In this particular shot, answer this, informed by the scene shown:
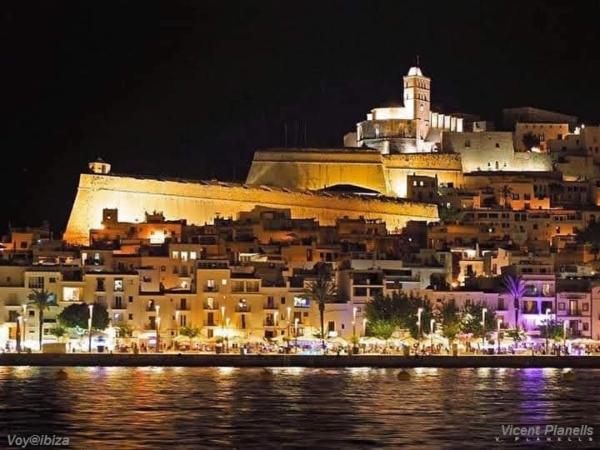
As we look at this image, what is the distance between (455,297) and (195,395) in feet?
64.5

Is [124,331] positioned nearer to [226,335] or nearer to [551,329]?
[226,335]

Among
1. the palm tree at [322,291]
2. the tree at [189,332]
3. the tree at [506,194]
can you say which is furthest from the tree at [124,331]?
the tree at [506,194]

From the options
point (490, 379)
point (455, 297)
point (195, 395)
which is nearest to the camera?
point (195, 395)

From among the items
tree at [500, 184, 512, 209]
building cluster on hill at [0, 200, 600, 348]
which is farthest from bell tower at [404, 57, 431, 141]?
building cluster on hill at [0, 200, 600, 348]

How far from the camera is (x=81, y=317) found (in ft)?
216

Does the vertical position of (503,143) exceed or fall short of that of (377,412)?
it exceeds it

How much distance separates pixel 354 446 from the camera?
41875 mm

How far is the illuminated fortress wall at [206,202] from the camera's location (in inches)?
3425

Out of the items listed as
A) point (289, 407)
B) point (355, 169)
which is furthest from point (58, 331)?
point (355, 169)

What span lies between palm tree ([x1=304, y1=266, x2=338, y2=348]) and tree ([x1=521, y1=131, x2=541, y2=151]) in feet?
96.8

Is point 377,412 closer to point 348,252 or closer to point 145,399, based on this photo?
point 145,399

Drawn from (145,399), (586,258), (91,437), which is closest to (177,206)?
(586,258)

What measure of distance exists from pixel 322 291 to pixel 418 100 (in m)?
30.8

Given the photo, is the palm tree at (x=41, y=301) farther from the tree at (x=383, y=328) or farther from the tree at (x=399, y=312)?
the tree at (x=383, y=328)
